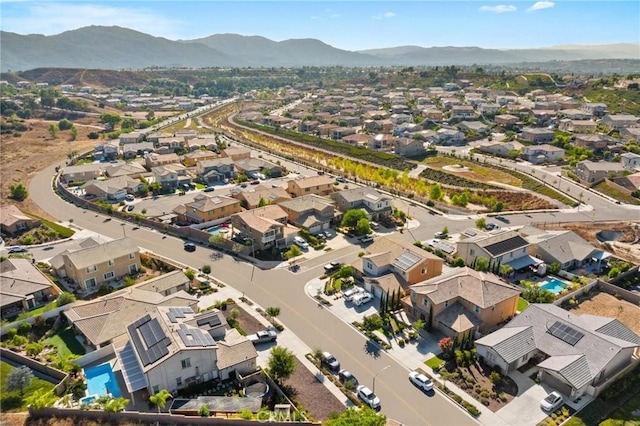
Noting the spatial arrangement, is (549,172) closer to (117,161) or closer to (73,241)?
(73,241)

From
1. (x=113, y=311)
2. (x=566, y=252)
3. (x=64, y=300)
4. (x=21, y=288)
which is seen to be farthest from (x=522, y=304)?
(x=21, y=288)

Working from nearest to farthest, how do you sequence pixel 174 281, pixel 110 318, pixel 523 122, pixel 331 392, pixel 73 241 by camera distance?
pixel 331 392 < pixel 110 318 < pixel 174 281 < pixel 73 241 < pixel 523 122

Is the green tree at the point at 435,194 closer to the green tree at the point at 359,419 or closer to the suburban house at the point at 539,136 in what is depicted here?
the green tree at the point at 359,419

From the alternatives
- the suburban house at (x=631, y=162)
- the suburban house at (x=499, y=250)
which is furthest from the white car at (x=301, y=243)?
the suburban house at (x=631, y=162)

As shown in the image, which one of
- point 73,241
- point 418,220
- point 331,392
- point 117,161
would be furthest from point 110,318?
point 117,161

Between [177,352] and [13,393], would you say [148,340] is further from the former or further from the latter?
[13,393]

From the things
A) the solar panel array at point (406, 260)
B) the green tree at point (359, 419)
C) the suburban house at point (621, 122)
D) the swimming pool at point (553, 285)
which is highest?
the suburban house at point (621, 122)
